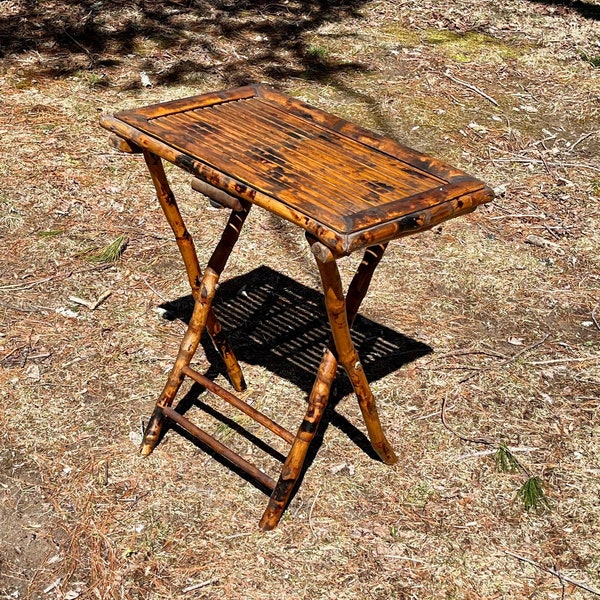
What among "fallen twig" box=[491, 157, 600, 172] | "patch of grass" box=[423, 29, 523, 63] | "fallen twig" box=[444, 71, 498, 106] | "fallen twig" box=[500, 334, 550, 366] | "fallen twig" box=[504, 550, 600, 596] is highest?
"patch of grass" box=[423, 29, 523, 63]

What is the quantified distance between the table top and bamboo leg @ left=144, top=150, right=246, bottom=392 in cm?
18

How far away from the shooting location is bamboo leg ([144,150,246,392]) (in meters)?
3.13

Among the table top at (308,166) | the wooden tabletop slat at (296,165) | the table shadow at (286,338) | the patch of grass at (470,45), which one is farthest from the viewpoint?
the patch of grass at (470,45)

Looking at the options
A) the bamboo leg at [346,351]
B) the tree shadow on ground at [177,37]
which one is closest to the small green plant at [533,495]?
the bamboo leg at [346,351]

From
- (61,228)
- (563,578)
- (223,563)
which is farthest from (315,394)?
(61,228)

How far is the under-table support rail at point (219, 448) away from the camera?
301cm

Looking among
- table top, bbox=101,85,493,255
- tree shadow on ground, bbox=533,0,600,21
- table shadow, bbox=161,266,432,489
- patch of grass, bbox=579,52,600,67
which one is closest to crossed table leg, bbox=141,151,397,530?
table top, bbox=101,85,493,255

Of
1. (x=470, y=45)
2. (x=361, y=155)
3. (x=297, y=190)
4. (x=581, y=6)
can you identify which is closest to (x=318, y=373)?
(x=297, y=190)

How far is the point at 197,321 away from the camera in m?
3.23

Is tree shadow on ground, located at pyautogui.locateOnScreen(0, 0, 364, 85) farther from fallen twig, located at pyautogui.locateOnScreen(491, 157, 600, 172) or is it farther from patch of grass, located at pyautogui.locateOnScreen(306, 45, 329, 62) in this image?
fallen twig, located at pyautogui.locateOnScreen(491, 157, 600, 172)

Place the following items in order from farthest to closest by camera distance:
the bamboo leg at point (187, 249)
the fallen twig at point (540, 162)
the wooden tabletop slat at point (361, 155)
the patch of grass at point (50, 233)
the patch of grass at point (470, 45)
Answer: the patch of grass at point (470, 45)
the fallen twig at point (540, 162)
the patch of grass at point (50, 233)
the bamboo leg at point (187, 249)
the wooden tabletop slat at point (361, 155)

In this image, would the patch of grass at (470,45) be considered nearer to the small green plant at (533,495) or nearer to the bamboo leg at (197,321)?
the bamboo leg at (197,321)

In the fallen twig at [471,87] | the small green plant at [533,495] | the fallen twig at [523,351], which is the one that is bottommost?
the small green plant at [533,495]

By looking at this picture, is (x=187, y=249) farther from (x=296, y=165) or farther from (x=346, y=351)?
(x=346, y=351)
